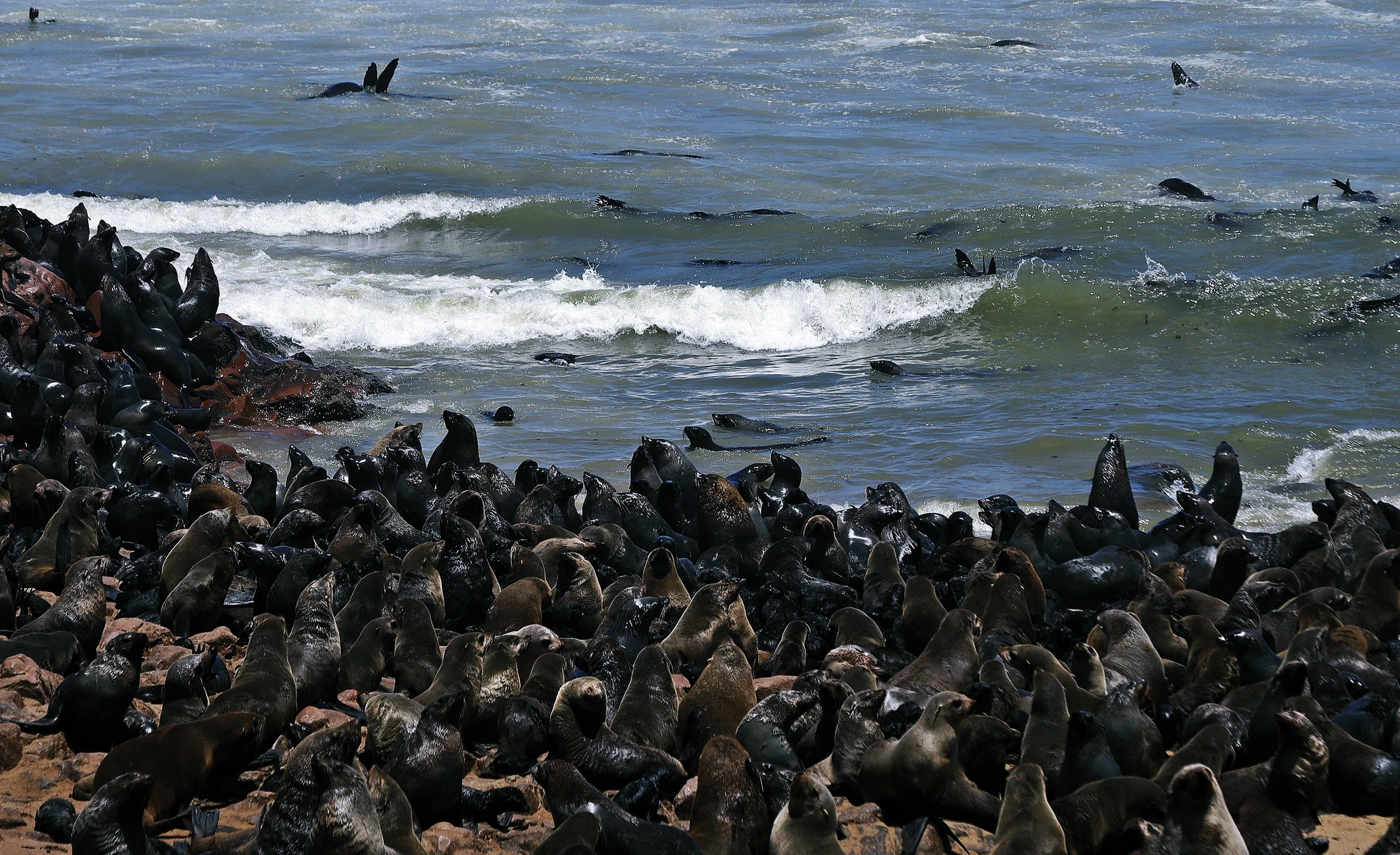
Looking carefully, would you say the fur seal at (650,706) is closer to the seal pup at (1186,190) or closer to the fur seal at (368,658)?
the fur seal at (368,658)

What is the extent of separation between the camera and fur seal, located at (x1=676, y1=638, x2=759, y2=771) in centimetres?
502

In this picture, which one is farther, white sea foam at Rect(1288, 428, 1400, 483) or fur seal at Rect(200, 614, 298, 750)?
white sea foam at Rect(1288, 428, 1400, 483)

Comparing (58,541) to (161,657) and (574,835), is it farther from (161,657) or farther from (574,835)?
(574,835)

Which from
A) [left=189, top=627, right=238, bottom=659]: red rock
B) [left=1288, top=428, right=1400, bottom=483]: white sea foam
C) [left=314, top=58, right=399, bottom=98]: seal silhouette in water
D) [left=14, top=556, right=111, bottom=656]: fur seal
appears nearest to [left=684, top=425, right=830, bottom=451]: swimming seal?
[left=1288, top=428, right=1400, bottom=483]: white sea foam

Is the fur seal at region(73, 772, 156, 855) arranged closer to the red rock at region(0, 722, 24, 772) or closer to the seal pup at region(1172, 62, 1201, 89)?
the red rock at region(0, 722, 24, 772)

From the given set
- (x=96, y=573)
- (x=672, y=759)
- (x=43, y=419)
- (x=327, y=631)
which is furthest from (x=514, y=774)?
(x=43, y=419)

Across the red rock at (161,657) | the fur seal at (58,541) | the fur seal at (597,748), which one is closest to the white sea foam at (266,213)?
the fur seal at (58,541)

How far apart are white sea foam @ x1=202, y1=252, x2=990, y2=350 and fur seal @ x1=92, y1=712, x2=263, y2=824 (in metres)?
12.0

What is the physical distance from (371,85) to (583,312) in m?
15.8

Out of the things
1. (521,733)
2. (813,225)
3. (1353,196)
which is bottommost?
(521,733)

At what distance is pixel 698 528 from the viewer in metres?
8.12

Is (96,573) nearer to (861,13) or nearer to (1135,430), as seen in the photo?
(1135,430)

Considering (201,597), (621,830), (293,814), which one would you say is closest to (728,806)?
(621,830)

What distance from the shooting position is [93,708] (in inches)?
192
